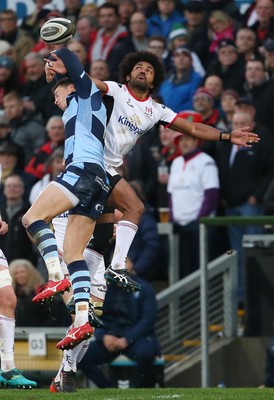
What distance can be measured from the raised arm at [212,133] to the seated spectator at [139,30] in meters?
6.61

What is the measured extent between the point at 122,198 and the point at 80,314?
1561 millimetres

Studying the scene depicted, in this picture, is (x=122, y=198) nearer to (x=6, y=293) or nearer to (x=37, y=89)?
(x=6, y=293)

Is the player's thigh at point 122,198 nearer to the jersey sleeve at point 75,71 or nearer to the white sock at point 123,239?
the white sock at point 123,239

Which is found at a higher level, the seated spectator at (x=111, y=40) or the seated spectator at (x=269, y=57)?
the seated spectator at (x=111, y=40)

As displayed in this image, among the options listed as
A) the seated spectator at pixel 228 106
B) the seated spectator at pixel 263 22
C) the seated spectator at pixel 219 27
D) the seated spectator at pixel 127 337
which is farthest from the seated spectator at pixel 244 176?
the seated spectator at pixel 219 27

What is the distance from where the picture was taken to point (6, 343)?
40.7 feet

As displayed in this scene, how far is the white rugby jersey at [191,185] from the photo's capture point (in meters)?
16.9

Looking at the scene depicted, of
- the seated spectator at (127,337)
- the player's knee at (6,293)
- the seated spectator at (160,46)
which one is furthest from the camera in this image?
the seated spectator at (160,46)

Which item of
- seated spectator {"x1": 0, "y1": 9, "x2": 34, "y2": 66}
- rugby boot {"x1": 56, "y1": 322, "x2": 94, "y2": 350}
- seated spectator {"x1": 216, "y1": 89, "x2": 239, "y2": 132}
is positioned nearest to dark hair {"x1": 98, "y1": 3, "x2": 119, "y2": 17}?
seated spectator {"x1": 0, "y1": 9, "x2": 34, "y2": 66}

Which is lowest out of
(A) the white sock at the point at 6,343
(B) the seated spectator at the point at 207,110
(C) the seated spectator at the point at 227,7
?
(A) the white sock at the point at 6,343

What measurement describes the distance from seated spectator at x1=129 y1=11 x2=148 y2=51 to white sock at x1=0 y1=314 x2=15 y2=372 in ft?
26.2

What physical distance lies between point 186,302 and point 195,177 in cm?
155

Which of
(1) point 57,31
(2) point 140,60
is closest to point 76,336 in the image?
(1) point 57,31

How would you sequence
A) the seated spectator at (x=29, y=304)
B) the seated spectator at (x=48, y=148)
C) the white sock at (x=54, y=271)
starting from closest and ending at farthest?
1. the white sock at (x=54, y=271)
2. the seated spectator at (x=29, y=304)
3. the seated spectator at (x=48, y=148)
